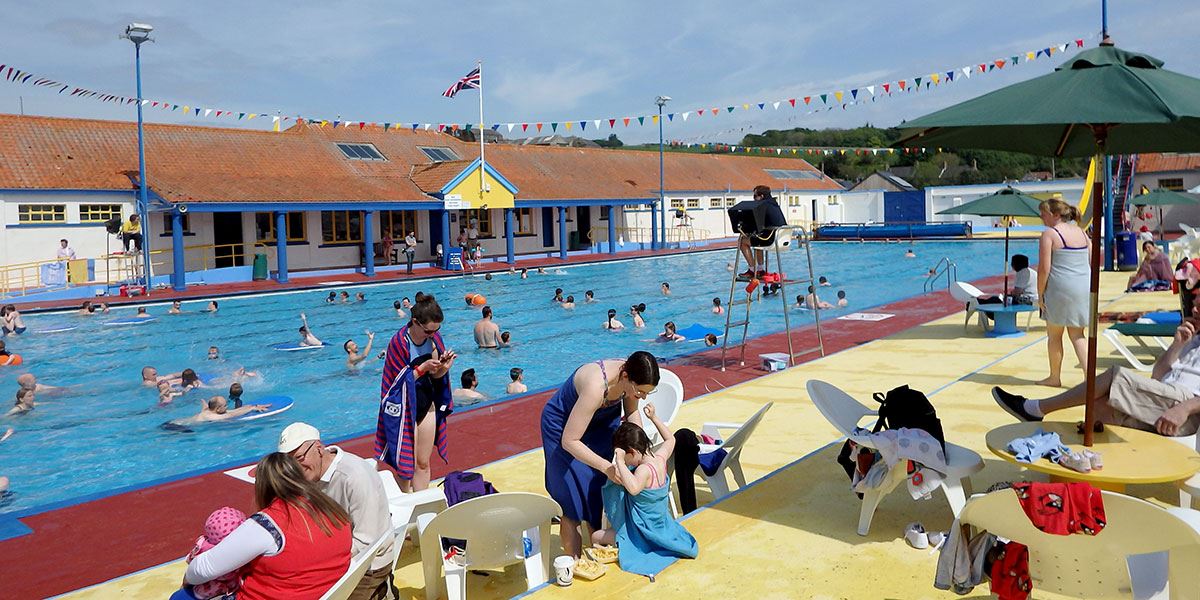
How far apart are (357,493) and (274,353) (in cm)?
1315

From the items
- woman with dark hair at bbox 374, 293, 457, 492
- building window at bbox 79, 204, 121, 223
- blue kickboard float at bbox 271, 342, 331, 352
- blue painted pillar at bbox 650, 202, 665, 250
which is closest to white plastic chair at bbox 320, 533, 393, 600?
woman with dark hair at bbox 374, 293, 457, 492

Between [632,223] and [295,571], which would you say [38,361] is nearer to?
[295,571]

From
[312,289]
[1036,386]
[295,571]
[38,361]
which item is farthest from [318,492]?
[312,289]

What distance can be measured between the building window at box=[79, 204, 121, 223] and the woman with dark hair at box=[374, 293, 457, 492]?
77.1 feet

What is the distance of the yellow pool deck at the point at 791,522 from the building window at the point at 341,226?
23529 mm

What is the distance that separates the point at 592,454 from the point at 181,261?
75.2ft

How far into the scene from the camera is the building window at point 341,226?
1171 inches

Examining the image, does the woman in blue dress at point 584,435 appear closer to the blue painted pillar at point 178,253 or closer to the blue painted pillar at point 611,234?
the blue painted pillar at point 178,253

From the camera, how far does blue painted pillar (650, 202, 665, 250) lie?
38.4 m

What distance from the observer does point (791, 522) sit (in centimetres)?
488

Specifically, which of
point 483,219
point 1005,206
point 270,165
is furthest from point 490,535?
point 483,219

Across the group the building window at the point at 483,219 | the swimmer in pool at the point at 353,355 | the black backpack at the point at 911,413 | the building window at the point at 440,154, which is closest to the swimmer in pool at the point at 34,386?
the swimmer in pool at the point at 353,355

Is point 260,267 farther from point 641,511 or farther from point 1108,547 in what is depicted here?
point 1108,547

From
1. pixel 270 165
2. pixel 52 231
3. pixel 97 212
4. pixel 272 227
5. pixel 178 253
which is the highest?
pixel 270 165
